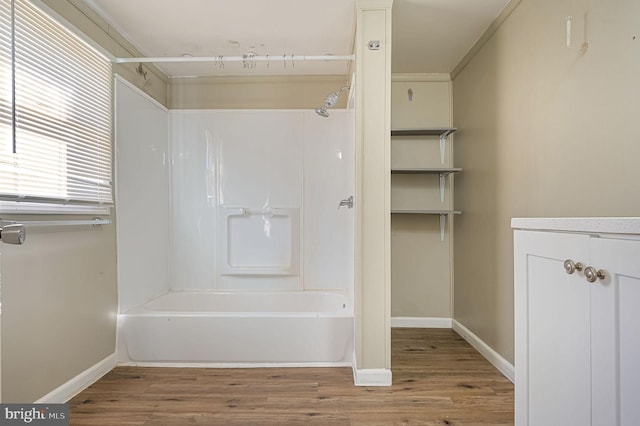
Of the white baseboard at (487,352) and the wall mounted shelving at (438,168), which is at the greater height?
the wall mounted shelving at (438,168)

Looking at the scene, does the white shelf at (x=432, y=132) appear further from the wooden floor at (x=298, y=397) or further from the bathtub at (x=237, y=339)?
the wooden floor at (x=298, y=397)

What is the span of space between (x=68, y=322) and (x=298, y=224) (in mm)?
1706

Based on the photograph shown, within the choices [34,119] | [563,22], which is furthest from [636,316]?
[34,119]

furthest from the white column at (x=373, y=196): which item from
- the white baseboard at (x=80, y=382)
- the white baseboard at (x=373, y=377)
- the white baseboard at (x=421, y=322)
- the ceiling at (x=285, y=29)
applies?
the white baseboard at (x=80, y=382)

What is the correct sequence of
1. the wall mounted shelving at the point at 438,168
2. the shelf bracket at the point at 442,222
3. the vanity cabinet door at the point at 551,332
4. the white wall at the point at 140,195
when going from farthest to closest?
the shelf bracket at the point at 442,222 < the wall mounted shelving at the point at 438,168 < the white wall at the point at 140,195 < the vanity cabinet door at the point at 551,332

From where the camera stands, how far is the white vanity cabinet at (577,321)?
0.66 m

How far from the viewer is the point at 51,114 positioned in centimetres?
168

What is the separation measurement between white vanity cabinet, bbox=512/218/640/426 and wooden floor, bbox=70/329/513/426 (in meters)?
0.81

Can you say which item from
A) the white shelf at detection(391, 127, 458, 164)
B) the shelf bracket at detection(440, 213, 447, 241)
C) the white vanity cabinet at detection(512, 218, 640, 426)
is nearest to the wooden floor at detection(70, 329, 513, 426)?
the white vanity cabinet at detection(512, 218, 640, 426)

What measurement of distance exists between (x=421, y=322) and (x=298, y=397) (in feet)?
5.04

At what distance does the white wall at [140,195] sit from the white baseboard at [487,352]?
8.14 feet

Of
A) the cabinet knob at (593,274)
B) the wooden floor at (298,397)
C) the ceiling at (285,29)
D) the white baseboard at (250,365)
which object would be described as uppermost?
the ceiling at (285,29)

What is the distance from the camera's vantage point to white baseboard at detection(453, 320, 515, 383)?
2.01m

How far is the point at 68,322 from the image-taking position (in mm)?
1790
